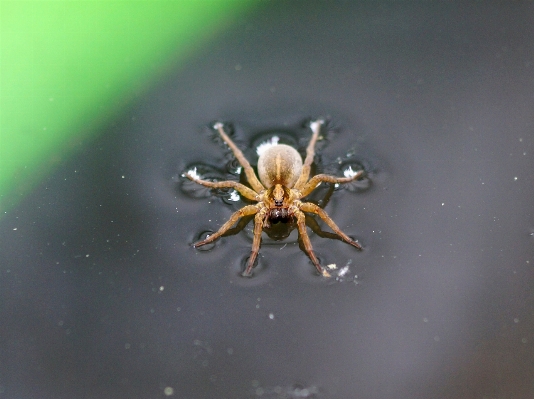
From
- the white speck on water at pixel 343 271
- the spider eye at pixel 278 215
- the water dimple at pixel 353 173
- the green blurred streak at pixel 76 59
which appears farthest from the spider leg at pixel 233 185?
the green blurred streak at pixel 76 59

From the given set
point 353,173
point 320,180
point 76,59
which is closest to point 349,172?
point 353,173

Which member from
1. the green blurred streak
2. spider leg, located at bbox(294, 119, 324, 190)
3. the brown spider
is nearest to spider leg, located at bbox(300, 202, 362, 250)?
the brown spider

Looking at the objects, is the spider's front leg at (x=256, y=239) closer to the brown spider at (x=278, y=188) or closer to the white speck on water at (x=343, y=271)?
the brown spider at (x=278, y=188)

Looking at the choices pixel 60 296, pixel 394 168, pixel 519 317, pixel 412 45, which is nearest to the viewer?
pixel 519 317

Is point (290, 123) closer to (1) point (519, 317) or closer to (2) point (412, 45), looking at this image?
(2) point (412, 45)

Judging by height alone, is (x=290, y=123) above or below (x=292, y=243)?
above

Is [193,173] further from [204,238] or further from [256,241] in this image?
[256,241]

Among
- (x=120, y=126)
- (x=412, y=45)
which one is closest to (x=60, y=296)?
(x=120, y=126)

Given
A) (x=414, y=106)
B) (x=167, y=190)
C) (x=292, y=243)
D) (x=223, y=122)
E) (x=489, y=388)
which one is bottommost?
(x=489, y=388)
